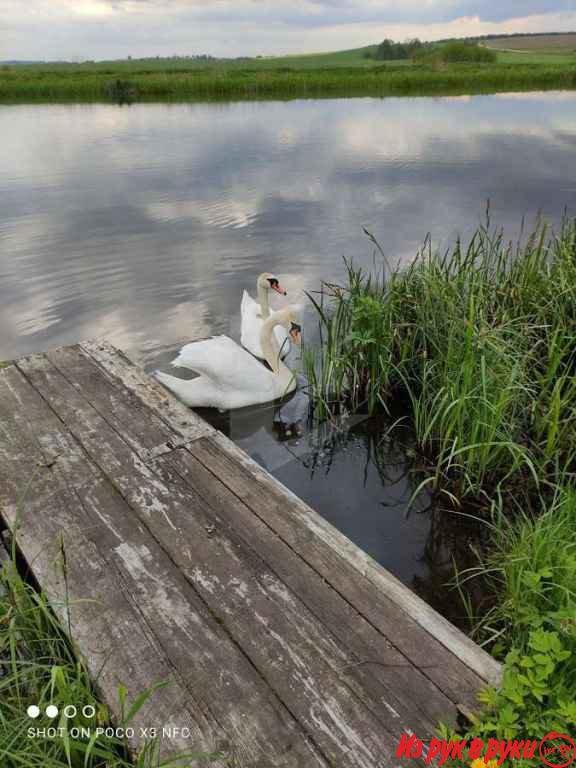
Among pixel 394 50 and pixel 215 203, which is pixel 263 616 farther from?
pixel 394 50

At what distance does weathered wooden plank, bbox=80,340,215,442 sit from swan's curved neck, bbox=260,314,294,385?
1428 mm

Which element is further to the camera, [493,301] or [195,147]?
[195,147]

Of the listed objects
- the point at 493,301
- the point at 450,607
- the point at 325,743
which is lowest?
the point at 450,607

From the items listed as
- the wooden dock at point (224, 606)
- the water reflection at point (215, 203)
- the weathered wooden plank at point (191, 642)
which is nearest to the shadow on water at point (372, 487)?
the wooden dock at point (224, 606)

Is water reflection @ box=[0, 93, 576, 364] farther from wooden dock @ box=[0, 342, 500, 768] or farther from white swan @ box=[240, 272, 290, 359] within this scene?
wooden dock @ box=[0, 342, 500, 768]

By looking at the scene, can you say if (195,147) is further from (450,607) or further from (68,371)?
(450,607)

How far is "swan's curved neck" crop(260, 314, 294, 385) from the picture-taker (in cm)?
530

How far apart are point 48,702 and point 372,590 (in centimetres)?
125

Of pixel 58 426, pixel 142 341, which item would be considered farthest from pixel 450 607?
pixel 142 341

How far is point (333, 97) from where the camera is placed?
33969 millimetres

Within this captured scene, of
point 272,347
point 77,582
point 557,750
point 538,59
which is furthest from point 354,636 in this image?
point 538,59

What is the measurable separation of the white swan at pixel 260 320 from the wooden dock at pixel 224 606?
9.03 ft

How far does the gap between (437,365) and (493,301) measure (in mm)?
902

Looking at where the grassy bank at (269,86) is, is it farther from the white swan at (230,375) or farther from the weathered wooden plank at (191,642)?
the weathered wooden plank at (191,642)
